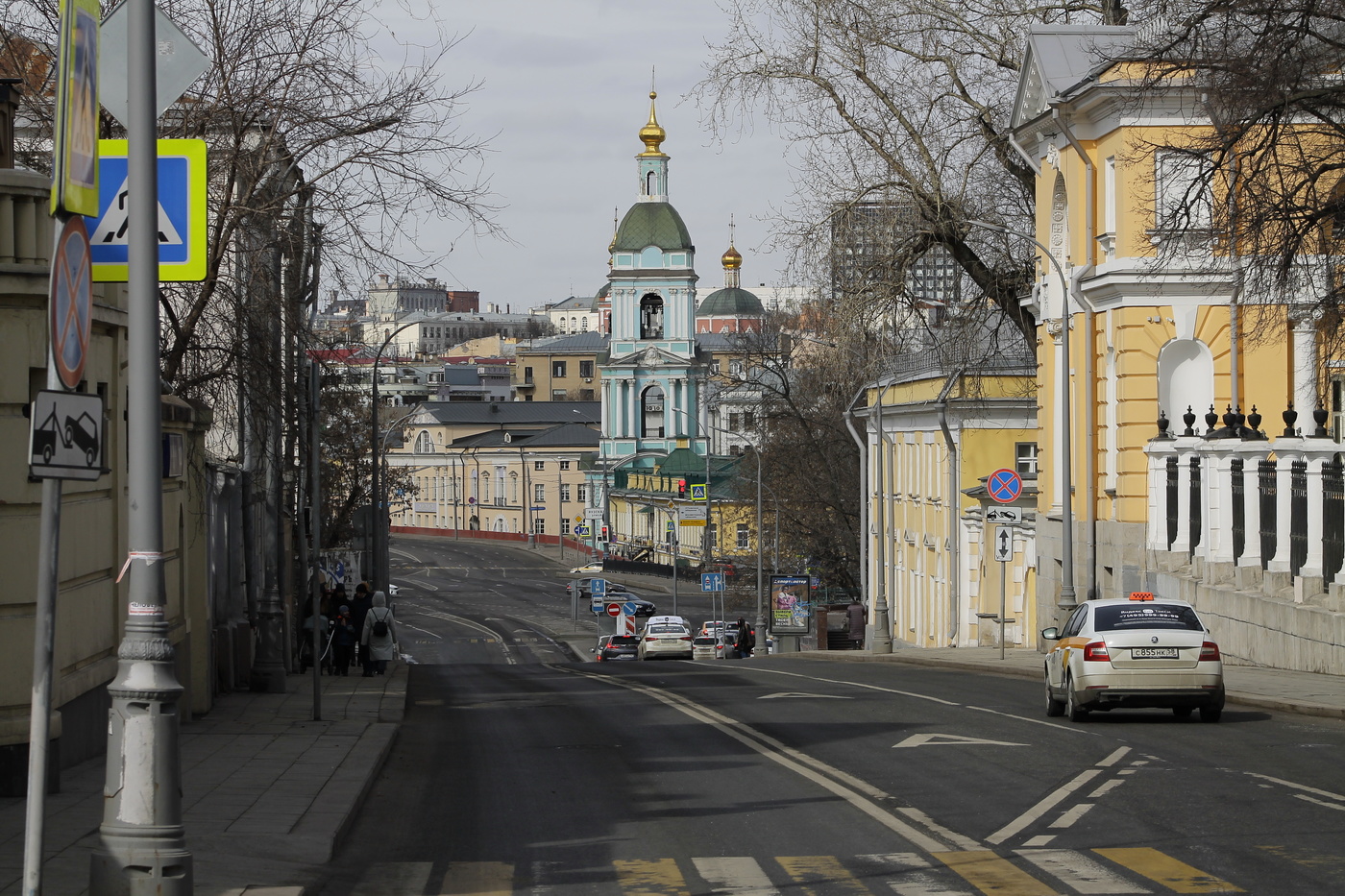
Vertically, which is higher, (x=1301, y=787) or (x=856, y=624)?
(x=1301, y=787)

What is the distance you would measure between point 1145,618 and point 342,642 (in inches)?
693

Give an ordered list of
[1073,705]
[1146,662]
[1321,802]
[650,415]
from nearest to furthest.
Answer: [1321,802] < [1146,662] < [1073,705] < [650,415]

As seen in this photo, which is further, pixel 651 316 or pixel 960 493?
pixel 651 316

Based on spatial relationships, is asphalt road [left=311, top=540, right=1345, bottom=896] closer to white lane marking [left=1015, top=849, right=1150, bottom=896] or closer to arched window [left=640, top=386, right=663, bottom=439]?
white lane marking [left=1015, top=849, right=1150, bottom=896]

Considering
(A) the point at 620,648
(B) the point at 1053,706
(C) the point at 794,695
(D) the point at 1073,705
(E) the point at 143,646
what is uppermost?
(E) the point at 143,646

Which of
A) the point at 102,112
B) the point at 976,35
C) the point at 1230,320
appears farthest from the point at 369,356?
the point at 102,112

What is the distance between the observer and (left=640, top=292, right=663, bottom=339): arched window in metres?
128

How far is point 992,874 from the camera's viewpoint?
9984 millimetres

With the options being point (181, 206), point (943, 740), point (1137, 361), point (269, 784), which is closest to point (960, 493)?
point (1137, 361)

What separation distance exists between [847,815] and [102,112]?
1177 cm

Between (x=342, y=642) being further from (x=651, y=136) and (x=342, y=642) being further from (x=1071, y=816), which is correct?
(x=651, y=136)

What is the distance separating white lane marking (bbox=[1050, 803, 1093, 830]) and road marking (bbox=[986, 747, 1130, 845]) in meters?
0.16

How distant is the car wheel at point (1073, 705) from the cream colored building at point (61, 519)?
9.68m

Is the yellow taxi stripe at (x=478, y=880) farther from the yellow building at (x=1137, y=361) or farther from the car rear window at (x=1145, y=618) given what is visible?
the yellow building at (x=1137, y=361)
